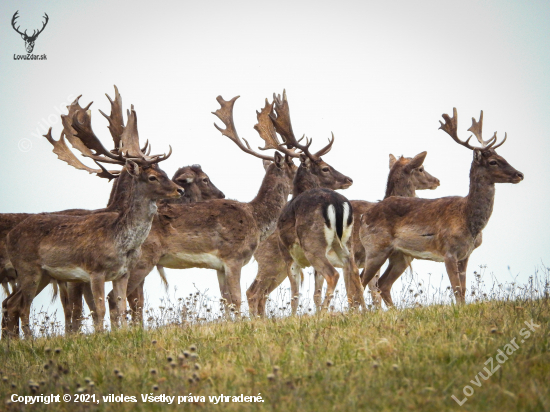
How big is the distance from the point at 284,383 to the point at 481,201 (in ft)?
21.0

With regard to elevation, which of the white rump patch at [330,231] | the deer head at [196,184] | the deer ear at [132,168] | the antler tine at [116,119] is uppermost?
the antler tine at [116,119]

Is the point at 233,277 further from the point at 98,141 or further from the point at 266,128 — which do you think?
the point at 266,128

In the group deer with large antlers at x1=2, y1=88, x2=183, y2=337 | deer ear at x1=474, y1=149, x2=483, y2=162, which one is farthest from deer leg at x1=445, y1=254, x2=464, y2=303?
deer with large antlers at x1=2, y1=88, x2=183, y2=337

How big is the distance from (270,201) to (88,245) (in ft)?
11.6

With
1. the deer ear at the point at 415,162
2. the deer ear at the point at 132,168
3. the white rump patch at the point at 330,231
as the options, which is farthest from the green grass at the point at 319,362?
the deer ear at the point at 415,162

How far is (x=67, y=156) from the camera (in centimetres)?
1318

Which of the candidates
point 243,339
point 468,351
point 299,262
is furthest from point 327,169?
point 468,351

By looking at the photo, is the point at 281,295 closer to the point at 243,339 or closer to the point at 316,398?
the point at 243,339

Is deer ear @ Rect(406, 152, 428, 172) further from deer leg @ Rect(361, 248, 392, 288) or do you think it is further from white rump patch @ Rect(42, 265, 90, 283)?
white rump patch @ Rect(42, 265, 90, 283)

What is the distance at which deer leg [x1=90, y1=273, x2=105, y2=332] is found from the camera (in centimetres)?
934

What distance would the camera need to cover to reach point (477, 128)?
12.0 metres

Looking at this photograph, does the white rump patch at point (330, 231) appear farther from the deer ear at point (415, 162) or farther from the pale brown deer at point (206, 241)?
the deer ear at point (415, 162)

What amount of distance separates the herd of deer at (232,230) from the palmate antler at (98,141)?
0.02 m

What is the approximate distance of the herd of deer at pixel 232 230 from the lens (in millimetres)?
9875
